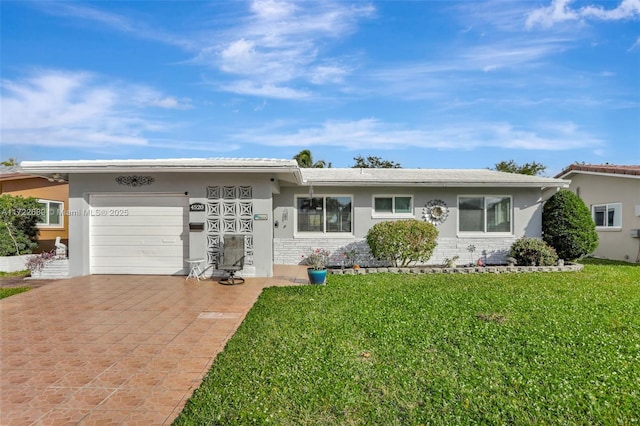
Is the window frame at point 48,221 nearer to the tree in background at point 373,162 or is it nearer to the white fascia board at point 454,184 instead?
the white fascia board at point 454,184

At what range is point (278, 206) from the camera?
41.8 ft

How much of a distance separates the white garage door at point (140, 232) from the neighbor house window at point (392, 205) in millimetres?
6654

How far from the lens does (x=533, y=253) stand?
11.5m

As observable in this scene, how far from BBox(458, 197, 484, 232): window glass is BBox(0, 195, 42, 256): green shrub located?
15.8 m

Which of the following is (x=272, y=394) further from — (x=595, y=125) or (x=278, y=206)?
(x=595, y=125)

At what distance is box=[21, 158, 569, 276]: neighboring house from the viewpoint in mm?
10062

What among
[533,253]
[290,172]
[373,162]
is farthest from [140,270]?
[373,162]

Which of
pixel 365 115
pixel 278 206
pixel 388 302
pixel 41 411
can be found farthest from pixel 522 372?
pixel 365 115

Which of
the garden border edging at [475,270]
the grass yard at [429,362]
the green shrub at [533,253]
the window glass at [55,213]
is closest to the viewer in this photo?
the grass yard at [429,362]

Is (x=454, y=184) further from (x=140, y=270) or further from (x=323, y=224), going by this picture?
(x=140, y=270)

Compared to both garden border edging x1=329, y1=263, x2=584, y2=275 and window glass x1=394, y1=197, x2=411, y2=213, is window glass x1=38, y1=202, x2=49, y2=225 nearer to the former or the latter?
garden border edging x1=329, y1=263, x2=584, y2=275

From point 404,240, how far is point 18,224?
44.1ft

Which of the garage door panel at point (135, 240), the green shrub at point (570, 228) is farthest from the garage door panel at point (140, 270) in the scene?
the green shrub at point (570, 228)

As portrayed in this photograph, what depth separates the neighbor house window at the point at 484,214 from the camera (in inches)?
504
